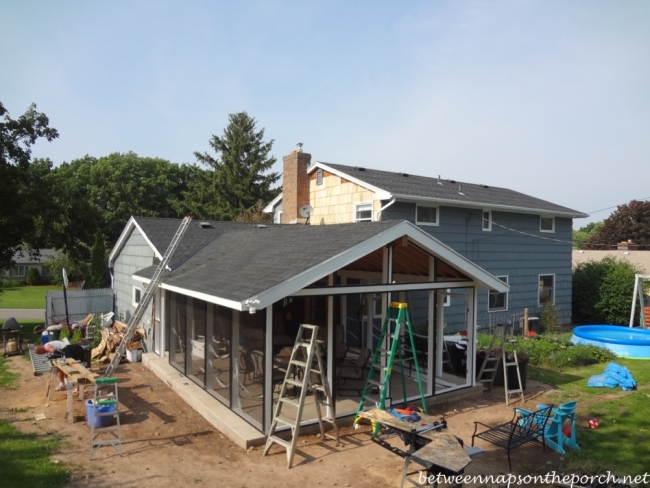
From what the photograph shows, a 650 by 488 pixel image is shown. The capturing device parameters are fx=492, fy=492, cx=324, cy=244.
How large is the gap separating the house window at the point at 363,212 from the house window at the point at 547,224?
8.52 m

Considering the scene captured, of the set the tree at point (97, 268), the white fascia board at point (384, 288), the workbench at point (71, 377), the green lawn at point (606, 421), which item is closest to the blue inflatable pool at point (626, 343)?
the green lawn at point (606, 421)

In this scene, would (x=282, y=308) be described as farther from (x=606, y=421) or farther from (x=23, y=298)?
(x=23, y=298)

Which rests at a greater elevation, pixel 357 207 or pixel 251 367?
pixel 357 207

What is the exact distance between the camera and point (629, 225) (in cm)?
4744

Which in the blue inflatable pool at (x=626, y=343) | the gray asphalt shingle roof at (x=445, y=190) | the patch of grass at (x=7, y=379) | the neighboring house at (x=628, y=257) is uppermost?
the gray asphalt shingle roof at (x=445, y=190)

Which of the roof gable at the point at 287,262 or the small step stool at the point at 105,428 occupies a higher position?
the roof gable at the point at 287,262

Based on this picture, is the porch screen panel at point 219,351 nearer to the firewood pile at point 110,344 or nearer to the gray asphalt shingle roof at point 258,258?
the gray asphalt shingle roof at point 258,258

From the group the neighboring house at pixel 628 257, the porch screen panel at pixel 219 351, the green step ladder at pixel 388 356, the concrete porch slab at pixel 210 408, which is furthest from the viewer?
the neighboring house at pixel 628 257

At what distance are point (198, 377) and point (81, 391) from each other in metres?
2.29

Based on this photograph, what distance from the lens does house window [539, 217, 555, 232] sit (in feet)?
66.9

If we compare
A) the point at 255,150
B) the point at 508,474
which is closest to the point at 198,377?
the point at 508,474

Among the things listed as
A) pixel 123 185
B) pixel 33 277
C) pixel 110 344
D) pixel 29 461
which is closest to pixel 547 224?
pixel 110 344

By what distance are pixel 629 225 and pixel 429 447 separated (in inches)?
1980

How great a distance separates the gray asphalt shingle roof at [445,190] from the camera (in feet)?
53.9
